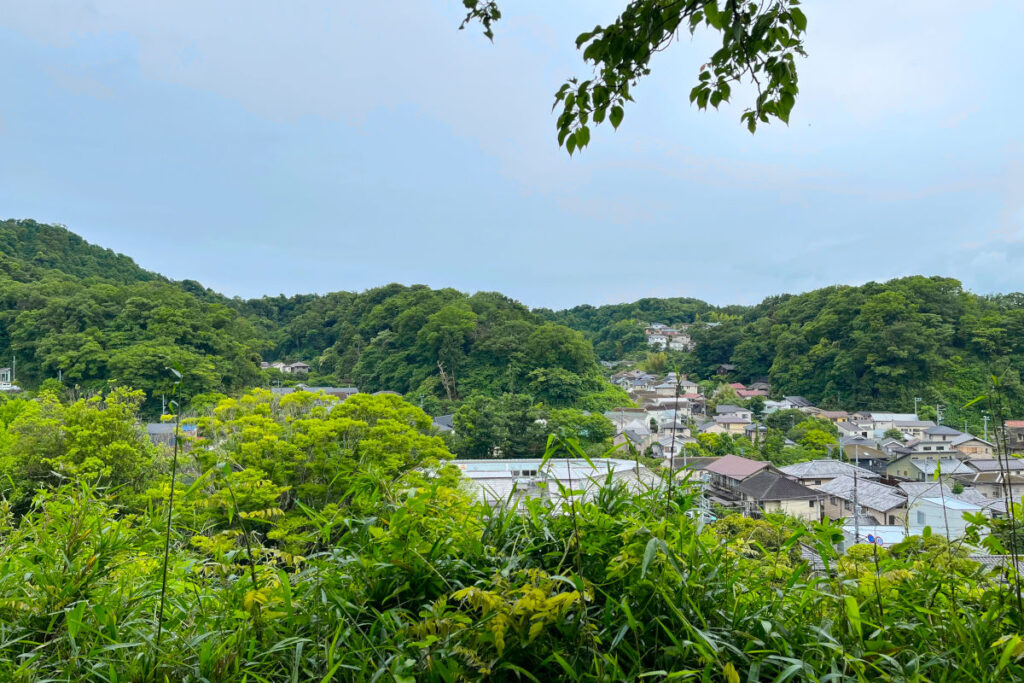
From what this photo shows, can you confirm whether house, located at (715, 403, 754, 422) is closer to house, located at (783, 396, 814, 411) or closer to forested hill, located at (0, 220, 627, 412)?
house, located at (783, 396, 814, 411)

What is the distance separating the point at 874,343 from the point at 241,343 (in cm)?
2744

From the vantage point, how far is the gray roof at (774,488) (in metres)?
7.92

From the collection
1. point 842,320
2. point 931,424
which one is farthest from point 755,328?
point 931,424

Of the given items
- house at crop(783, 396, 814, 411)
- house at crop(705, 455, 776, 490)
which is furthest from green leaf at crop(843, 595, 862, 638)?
house at crop(783, 396, 814, 411)

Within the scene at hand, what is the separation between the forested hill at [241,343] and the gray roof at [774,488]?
35.6 ft

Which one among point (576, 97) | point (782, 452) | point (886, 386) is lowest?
point (782, 452)

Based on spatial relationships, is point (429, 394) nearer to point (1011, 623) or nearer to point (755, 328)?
point (755, 328)

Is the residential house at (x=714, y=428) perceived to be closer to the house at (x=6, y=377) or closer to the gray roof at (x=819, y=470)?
the gray roof at (x=819, y=470)

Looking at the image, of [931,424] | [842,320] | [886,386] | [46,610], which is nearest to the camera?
[46,610]

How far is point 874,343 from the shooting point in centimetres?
2039

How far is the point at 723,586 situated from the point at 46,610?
1.29 meters

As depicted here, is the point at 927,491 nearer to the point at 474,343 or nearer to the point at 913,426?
the point at 913,426

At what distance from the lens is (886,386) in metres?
19.2

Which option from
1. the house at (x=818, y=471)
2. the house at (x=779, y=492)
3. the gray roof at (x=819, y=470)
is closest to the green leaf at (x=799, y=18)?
the house at (x=779, y=492)
